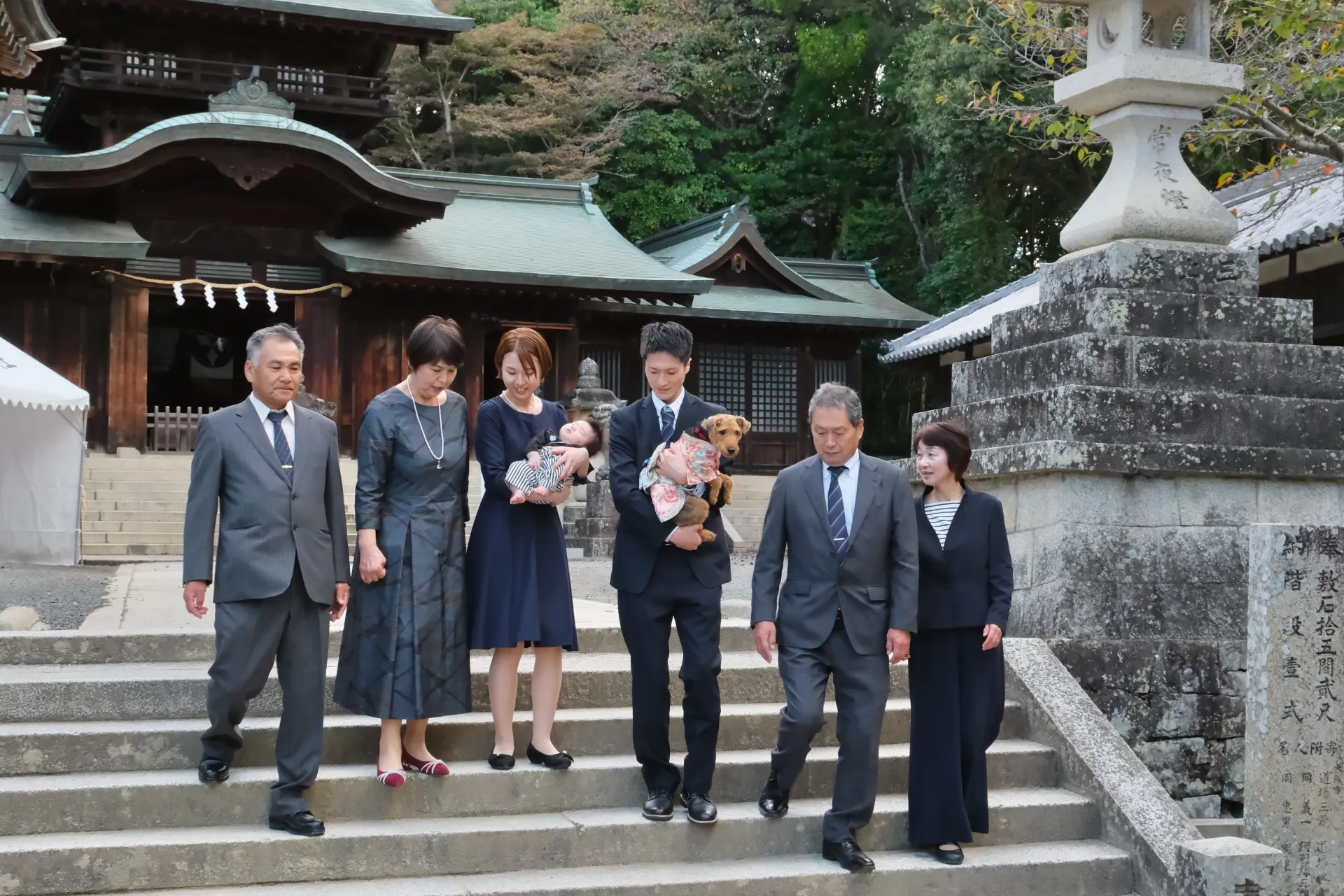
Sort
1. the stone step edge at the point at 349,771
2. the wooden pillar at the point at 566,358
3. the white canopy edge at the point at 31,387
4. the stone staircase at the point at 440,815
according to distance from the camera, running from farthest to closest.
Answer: the wooden pillar at the point at 566,358 → the white canopy edge at the point at 31,387 → the stone step edge at the point at 349,771 → the stone staircase at the point at 440,815

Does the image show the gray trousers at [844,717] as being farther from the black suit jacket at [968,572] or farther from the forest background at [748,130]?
the forest background at [748,130]

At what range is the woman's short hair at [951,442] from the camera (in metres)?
4.92

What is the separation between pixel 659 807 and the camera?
4.70 m

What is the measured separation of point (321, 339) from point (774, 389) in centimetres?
808

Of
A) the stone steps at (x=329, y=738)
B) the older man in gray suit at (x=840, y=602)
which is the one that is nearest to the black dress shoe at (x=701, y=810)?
the older man in gray suit at (x=840, y=602)

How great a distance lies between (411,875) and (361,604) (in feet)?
3.03

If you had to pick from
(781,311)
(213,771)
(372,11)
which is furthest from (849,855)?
(781,311)

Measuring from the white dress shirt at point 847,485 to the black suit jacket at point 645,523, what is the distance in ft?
1.15

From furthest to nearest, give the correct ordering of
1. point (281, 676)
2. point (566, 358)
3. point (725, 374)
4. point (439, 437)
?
1. point (725, 374)
2. point (566, 358)
3. point (439, 437)
4. point (281, 676)

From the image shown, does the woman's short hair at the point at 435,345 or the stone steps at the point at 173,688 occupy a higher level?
the woman's short hair at the point at 435,345

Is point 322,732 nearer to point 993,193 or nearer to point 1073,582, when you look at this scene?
point 1073,582

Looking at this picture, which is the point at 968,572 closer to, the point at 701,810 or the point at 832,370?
the point at 701,810

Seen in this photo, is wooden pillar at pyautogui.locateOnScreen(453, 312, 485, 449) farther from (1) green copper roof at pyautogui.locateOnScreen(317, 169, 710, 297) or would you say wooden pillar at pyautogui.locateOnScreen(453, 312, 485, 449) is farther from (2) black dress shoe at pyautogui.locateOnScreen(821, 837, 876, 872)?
(2) black dress shoe at pyautogui.locateOnScreen(821, 837, 876, 872)

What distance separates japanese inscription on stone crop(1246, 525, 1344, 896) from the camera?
4.82 meters
